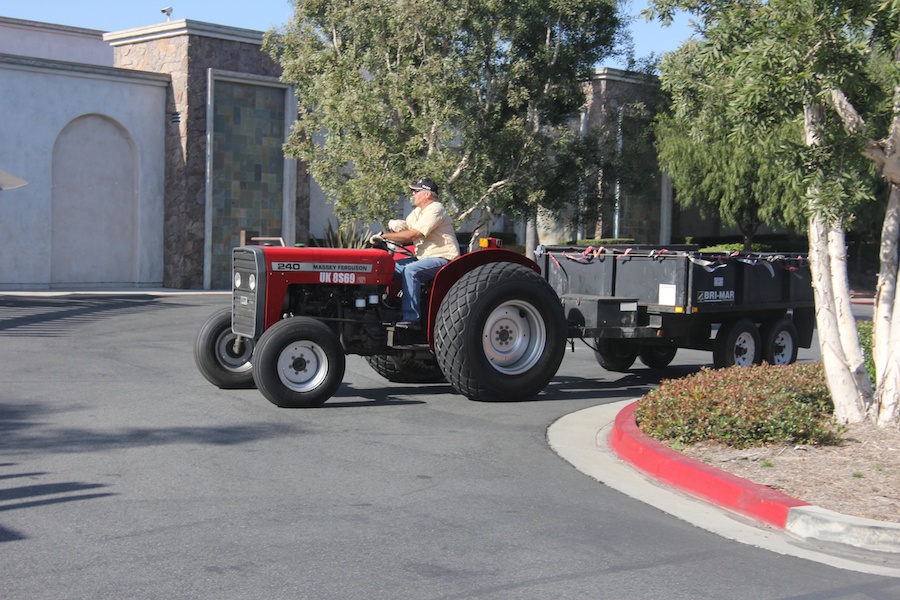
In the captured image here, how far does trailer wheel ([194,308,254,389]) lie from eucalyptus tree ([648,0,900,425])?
530 cm

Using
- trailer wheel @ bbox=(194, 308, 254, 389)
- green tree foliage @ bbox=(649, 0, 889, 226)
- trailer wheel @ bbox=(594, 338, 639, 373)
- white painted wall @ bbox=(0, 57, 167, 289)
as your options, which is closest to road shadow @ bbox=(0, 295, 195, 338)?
white painted wall @ bbox=(0, 57, 167, 289)

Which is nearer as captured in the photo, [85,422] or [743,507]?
[743,507]

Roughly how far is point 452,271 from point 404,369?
1661mm

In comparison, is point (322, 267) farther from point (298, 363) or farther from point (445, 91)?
point (445, 91)

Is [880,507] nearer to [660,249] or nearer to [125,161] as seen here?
[660,249]

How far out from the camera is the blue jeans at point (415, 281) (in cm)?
1044

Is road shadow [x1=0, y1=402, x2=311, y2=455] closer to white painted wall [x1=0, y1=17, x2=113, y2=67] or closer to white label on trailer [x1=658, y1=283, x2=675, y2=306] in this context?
white label on trailer [x1=658, y1=283, x2=675, y2=306]

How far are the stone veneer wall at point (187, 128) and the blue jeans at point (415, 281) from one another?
750 inches

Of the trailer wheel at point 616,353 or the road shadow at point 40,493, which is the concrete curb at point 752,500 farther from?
the trailer wheel at point 616,353

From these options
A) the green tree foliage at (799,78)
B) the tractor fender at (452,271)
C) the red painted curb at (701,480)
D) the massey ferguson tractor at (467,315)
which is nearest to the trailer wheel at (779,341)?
the massey ferguson tractor at (467,315)

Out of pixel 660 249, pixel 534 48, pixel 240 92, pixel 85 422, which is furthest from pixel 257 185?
pixel 85 422

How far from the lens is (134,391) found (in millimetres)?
10508

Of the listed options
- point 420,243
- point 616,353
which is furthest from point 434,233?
point 616,353

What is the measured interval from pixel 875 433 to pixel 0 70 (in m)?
23.7
